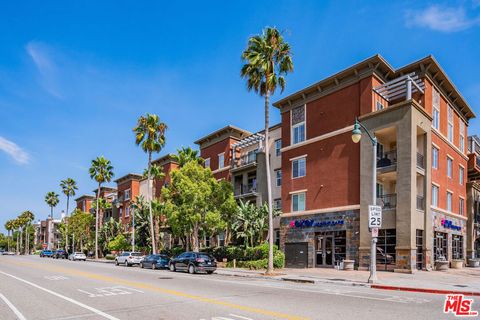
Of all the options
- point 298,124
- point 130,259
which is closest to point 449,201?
point 298,124

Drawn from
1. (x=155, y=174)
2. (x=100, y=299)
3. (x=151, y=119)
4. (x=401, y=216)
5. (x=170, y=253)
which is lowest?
(x=170, y=253)

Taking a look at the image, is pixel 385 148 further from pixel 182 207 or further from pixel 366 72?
pixel 182 207

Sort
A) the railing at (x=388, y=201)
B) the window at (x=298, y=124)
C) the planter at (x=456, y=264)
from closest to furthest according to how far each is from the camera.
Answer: the railing at (x=388, y=201), the planter at (x=456, y=264), the window at (x=298, y=124)

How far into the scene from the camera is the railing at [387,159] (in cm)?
2825

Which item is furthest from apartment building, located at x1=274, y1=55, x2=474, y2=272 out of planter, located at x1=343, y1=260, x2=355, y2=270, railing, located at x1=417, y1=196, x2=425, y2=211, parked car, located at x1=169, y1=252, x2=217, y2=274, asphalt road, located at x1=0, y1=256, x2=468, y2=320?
asphalt road, located at x1=0, y1=256, x2=468, y2=320

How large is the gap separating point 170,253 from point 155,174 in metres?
12.1

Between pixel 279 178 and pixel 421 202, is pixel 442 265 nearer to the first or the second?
pixel 421 202

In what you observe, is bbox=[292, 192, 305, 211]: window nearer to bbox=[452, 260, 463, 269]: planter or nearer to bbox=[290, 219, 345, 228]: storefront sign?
bbox=[290, 219, 345, 228]: storefront sign

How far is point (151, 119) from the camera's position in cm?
4550

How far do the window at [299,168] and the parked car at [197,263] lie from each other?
37.4 ft

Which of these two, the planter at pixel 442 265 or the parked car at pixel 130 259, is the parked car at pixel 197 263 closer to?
the parked car at pixel 130 259

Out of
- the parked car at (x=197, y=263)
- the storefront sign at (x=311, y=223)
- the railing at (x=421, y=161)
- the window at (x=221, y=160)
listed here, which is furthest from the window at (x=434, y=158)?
the window at (x=221, y=160)

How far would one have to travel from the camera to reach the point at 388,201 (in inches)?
1139

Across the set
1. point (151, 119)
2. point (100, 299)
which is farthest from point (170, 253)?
point (100, 299)
